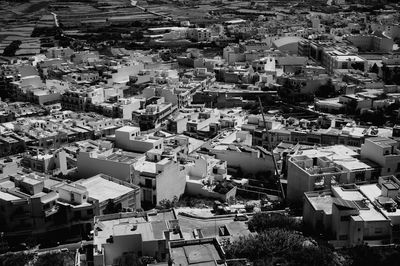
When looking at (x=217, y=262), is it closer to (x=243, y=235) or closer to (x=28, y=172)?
(x=243, y=235)

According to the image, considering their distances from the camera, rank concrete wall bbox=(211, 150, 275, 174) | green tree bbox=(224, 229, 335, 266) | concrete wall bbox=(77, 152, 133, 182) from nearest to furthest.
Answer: green tree bbox=(224, 229, 335, 266), concrete wall bbox=(77, 152, 133, 182), concrete wall bbox=(211, 150, 275, 174)

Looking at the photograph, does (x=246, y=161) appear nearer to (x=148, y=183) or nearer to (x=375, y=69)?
(x=148, y=183)

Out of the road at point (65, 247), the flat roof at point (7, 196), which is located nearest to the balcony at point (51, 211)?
the flat roof at point (7, 196)

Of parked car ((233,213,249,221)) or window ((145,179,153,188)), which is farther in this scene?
window ((145,179,153,188))

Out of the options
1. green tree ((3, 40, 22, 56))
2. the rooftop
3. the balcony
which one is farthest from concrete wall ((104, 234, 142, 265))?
green tree ((3, 40, 22, 56))

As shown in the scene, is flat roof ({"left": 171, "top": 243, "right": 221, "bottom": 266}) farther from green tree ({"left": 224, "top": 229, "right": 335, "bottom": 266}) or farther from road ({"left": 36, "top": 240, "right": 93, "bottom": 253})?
road ({"left": 36, "top": 240, "right": 93, "bottom": 253})

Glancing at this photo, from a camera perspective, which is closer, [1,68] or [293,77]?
[293,77]

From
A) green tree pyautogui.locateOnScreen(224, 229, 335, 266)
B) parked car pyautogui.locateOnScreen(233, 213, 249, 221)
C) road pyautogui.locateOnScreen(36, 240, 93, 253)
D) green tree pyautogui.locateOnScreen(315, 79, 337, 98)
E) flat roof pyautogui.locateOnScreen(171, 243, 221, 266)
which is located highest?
flat roof pyautogui.locateOnScreen(171, 243, 221, 266)

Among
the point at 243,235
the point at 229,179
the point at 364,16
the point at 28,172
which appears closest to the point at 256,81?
the point at 229,179
